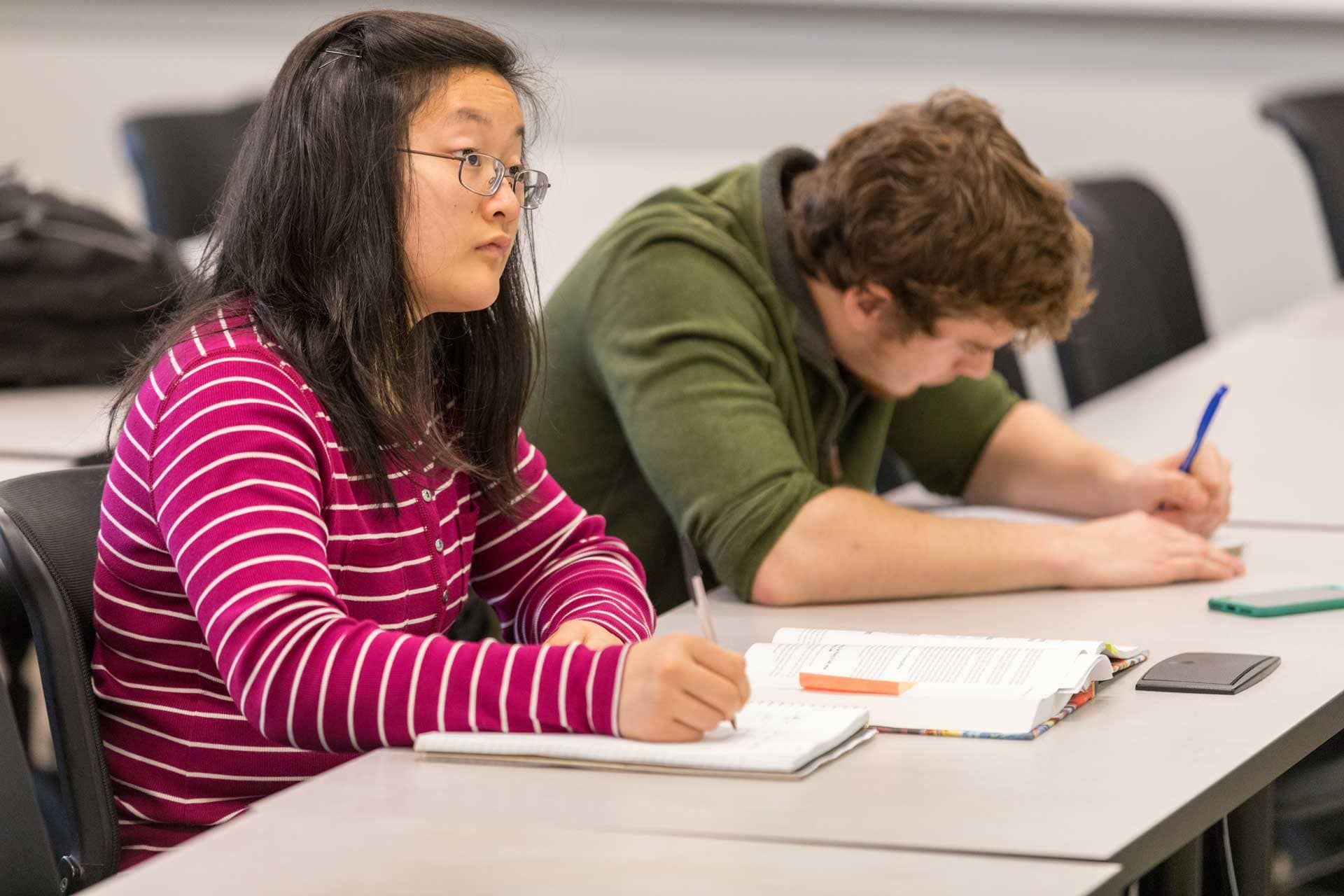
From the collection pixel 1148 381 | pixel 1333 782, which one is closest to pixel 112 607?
pixel 1333 782

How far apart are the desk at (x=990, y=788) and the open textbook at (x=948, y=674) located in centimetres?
2

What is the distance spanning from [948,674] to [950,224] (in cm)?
55

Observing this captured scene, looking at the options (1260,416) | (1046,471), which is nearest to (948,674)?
(1046,471)

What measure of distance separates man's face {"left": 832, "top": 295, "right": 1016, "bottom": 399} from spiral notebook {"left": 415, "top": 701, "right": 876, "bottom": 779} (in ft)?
2.23

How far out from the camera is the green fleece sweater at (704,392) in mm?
1647

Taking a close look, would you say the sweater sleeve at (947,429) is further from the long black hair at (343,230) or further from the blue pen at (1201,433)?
the long black hair at (343,230)

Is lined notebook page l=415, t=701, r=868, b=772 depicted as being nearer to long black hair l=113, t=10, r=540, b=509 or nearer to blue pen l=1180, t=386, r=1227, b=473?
long black hair l=113, t=10, r=540, b=509

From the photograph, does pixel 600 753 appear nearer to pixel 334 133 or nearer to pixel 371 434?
pixel 371 434

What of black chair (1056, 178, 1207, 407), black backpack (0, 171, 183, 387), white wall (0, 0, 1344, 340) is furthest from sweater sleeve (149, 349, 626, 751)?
white wall (0, 0, 1344, 340)

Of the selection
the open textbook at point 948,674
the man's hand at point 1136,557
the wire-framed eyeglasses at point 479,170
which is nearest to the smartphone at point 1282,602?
the man's hand at point 1136,557

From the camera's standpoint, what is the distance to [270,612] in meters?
1.11

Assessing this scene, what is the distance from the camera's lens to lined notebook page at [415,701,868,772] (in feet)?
3.49

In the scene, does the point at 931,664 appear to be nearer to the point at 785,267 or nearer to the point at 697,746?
the point at 697,746

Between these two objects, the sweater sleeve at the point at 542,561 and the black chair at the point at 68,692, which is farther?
the sweater sleeve at the point at 542,561
